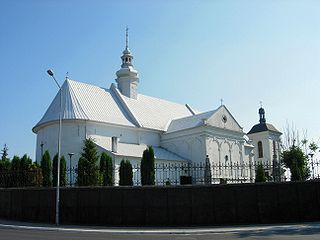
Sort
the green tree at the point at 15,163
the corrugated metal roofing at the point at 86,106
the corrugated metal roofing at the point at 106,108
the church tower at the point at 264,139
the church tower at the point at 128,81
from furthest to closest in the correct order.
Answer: the church tower at the point at 264,139
the church tower at the point at 128,81
the corrugated metal roofing at the point at 106,108
the corrugated metal roofing at the point at 86,106
the green tree at the point at 15,163

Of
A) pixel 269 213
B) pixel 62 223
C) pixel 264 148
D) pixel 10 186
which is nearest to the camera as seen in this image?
pixel 269 213

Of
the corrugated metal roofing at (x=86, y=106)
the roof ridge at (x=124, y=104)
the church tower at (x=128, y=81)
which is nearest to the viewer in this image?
the corrugated metal roofing at (x=86, y=106)

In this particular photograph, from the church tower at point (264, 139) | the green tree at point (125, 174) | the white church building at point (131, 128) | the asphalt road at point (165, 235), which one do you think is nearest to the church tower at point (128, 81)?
the white church building at point (131, 128)

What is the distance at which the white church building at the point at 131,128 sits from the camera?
4191cm

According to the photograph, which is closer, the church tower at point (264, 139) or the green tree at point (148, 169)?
the green tree at point (148, 169)

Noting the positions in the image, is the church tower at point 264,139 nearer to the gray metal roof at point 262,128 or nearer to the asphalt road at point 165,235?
the gray metal roof at point 262,128

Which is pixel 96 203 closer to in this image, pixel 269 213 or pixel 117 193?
pixel 117 193

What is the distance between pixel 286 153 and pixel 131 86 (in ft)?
80.4

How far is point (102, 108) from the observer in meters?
46.1

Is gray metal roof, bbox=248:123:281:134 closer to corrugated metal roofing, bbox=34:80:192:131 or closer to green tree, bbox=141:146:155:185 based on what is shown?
corrugated metal roofing, bbox=34:80:192:131

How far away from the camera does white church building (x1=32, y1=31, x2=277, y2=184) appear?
41.9 m

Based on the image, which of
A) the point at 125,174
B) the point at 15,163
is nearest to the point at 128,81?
the point at 15,163

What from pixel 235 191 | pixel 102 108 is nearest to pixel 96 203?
pixel 235 191

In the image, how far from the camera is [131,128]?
154 ft
